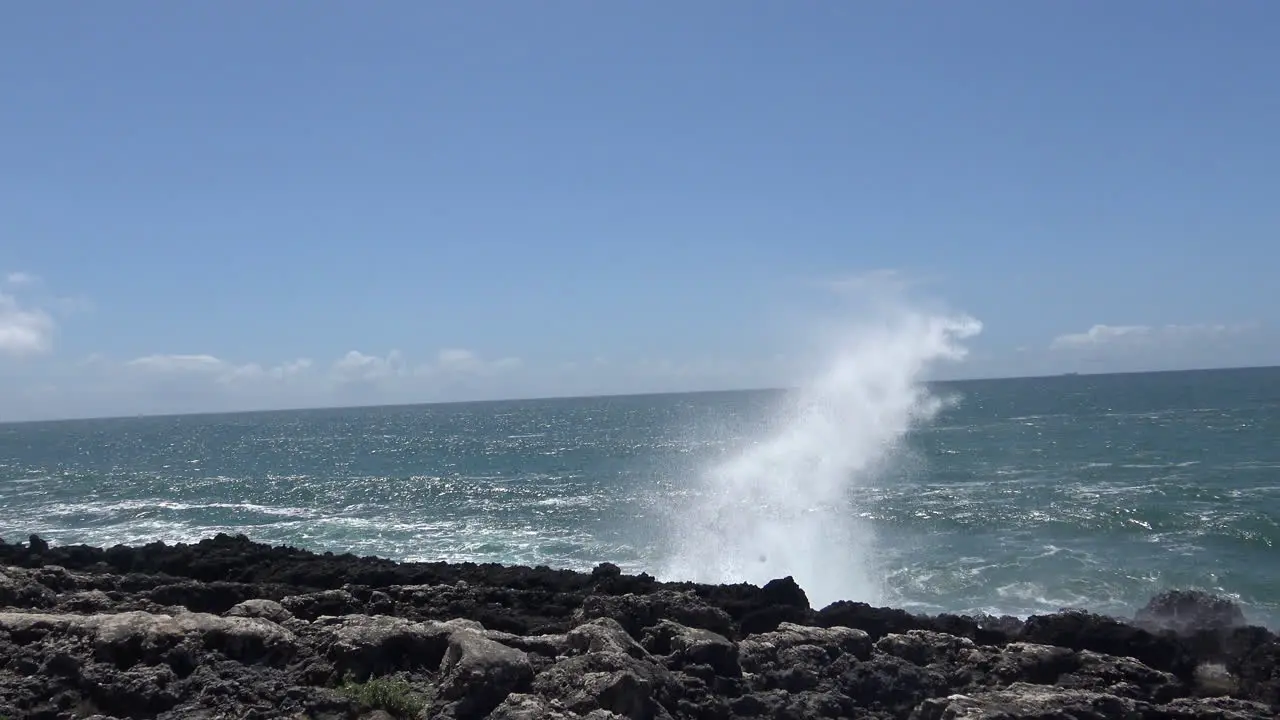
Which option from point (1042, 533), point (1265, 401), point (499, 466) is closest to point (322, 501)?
point (499, 466)

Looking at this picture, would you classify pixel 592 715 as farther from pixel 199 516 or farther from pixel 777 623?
pixel 199 516

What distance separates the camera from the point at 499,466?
6059 centimetres

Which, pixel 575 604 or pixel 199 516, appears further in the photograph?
pixel 199 516

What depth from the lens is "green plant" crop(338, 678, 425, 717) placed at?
10.2 meters

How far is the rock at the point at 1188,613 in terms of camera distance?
49.0 ft

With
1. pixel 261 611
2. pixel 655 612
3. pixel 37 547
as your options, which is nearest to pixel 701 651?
pixel 655 612

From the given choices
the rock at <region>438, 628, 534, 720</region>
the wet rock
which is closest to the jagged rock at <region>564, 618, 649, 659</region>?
the rock at <region>438, 628, 534, 720</region>

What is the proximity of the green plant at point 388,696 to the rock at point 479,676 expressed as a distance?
29cm

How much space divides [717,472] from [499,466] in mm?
16490

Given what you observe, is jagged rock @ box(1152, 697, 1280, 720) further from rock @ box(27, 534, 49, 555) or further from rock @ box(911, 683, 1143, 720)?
rock @ box(27, 534, 49, 555)

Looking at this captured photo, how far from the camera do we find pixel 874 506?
3578cm

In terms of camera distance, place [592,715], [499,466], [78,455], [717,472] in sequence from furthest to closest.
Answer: [78,455], [499,466], [717,472], [592,715]

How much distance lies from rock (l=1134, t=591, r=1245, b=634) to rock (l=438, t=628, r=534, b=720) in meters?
9.34

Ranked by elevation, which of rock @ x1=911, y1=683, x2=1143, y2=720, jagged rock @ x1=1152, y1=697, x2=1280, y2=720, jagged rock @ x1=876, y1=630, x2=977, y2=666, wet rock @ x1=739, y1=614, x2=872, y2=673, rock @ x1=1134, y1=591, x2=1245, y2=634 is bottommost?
rock @ x1=1134, y1=591, x2=1245, y2=634
